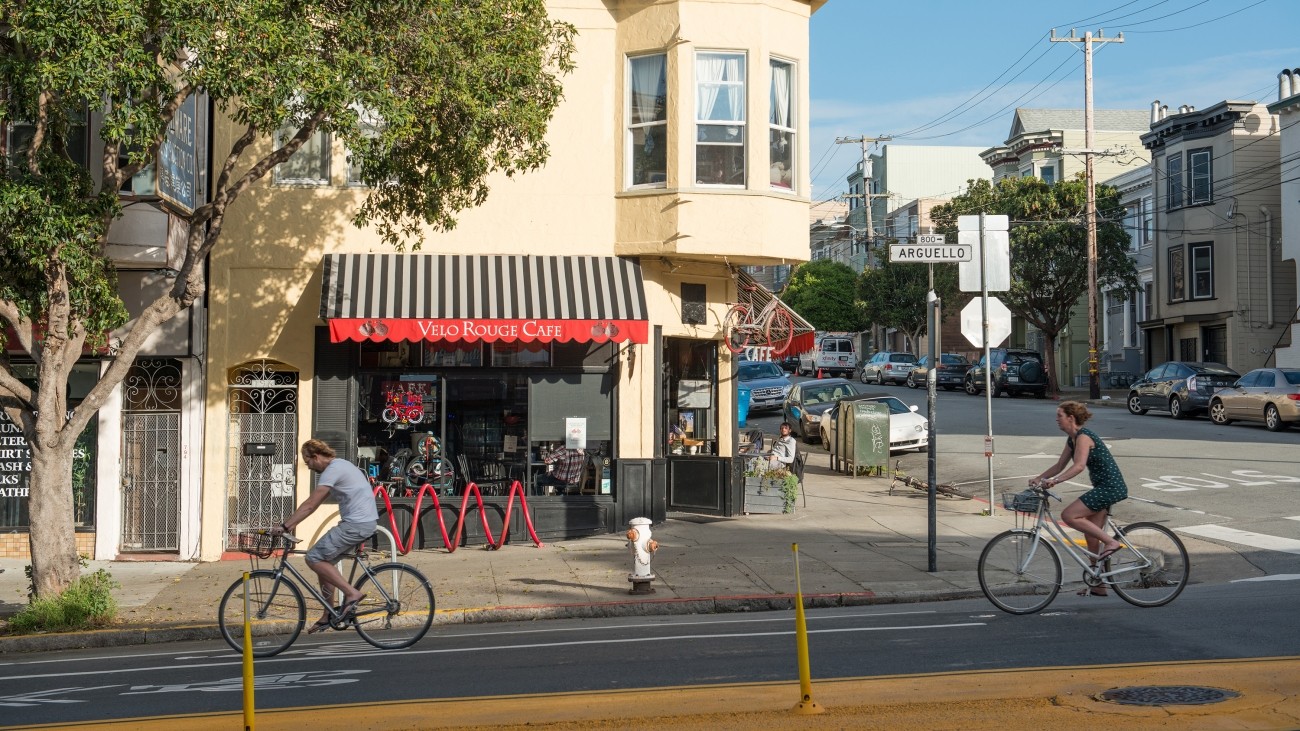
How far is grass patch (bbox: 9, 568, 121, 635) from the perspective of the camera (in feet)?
38.9

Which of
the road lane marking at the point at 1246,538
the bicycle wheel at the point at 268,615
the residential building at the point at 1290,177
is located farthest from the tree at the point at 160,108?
the residential building at the point at 1290,177

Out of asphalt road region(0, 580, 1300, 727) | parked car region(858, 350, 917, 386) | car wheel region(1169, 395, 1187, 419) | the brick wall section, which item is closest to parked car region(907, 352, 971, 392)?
parked car region(858, 350, 917, 386)

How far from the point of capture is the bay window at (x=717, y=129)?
17453 millimetres

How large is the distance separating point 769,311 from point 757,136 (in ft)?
8.62

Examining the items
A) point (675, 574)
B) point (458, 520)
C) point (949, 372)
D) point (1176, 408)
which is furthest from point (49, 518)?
point (949, 372)

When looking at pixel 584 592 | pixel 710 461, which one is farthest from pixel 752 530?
pixel 584 592

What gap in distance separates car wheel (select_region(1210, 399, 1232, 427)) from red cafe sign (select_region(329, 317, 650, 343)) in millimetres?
20394

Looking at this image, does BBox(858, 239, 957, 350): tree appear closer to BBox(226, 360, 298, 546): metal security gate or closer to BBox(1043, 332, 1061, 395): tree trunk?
BBox(1043, 332, 1061, 395): tree trunk

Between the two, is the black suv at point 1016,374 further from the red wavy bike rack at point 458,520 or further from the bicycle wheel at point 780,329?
the red wavy bike rack at point 458,520

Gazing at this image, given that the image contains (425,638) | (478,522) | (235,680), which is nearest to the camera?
(235,680)

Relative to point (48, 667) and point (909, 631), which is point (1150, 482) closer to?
point (909, 631)

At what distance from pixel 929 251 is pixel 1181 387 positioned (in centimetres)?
2228

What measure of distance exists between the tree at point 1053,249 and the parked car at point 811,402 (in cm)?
1820

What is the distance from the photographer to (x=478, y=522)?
55.0 feet
